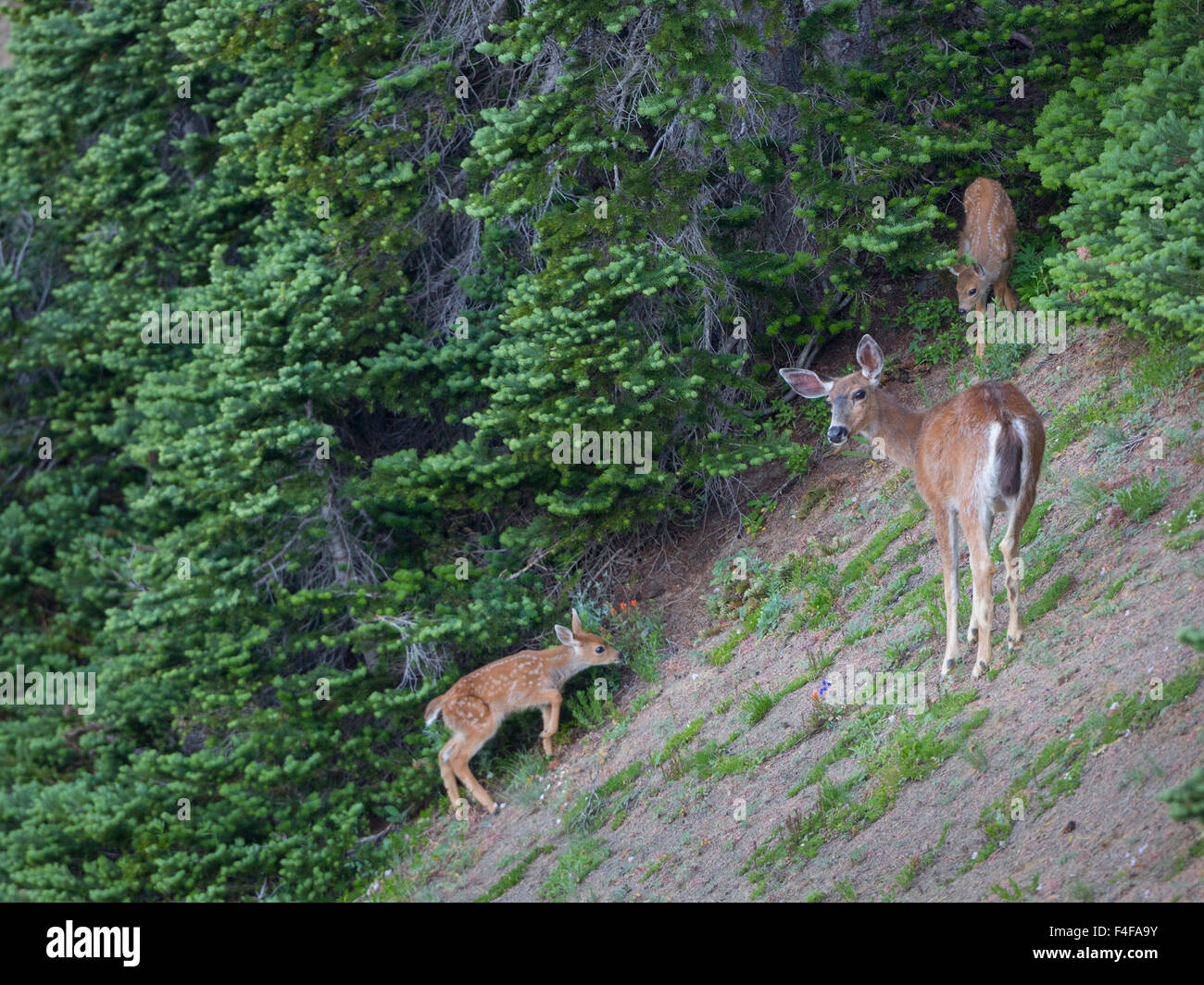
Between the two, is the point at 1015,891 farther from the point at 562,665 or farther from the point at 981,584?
the point at 562,665

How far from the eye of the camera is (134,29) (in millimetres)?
15555

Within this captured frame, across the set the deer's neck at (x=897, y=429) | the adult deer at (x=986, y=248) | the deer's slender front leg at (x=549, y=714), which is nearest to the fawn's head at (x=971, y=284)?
the adult deer at (x=986, y=248)

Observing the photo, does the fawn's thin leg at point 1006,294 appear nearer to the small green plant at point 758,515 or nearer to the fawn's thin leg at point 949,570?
the small green plant at point 758,515

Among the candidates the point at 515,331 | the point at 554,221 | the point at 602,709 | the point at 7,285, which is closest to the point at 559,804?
the point at 602,709

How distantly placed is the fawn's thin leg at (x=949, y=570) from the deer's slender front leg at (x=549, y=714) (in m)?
4.21

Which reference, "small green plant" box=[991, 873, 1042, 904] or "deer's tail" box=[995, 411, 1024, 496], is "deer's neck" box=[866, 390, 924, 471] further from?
"small green plant" box=[991, 873, 1042, 904]

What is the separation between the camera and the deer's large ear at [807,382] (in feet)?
35.1

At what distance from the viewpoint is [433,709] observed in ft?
40.3

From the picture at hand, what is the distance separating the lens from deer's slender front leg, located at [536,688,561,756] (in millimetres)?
12180

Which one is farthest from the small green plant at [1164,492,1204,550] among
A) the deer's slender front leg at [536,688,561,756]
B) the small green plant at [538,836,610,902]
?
the deer's slender front leg at [536,688,561,756]

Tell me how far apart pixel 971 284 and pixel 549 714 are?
578 cm

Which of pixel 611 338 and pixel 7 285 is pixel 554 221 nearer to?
pixel 611 338

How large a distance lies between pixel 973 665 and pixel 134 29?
40.9ft

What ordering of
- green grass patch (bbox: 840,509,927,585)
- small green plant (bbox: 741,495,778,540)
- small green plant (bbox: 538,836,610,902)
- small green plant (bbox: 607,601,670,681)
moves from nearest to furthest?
small green plant (bbox: 538,836,610,902) < green grass patch (bbox: 840,509,927,585) < small green plant (bbox: 607,601,670,681) < small green plant (bbox: 741,495,778,540)
